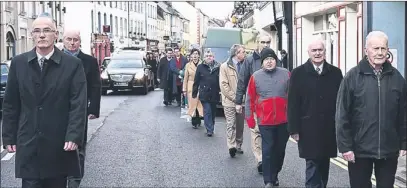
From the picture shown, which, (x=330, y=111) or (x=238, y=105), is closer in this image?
(x=330, y=111)

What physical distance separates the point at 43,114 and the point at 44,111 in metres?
0.03

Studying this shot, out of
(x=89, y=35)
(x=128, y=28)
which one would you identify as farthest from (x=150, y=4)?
(x=89, y=35)

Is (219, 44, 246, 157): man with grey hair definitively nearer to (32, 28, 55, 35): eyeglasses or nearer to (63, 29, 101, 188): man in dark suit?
(63, 29, 101, 188): man in dark suit

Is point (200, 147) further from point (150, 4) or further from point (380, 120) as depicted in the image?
point (150, 4)

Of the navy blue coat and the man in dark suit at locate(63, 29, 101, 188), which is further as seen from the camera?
the navy blue coat

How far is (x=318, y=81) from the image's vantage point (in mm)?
7066

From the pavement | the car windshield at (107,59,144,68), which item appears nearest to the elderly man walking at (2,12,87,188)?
the pavement

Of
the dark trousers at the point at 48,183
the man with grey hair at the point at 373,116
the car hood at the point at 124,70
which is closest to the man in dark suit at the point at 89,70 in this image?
the dark trousers at the point at 48,183

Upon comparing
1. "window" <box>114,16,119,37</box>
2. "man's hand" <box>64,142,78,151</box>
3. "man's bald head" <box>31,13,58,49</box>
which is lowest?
"man's hand" <box>64,142,78,151</box>

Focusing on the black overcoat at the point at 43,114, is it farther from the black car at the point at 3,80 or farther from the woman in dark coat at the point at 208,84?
the black car at the point at 3,80

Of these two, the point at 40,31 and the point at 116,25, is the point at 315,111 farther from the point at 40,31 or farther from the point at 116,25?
the point at 116,25

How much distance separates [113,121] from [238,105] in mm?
7933

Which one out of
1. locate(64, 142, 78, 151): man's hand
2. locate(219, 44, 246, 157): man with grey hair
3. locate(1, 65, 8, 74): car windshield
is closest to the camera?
locate(64, 142, 78, 151): man's hand

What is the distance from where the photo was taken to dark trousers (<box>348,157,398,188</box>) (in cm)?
595
